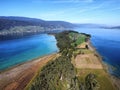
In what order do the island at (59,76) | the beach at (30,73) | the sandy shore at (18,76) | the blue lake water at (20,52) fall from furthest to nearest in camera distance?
the blue lake water at (20,52)
the beach at (30,73)
the sandy shore at (18,76)
the island at (59,76)

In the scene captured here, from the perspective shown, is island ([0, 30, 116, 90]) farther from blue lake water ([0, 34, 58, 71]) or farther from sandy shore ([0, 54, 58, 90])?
blue lake water ([0, 34, 58, 71])

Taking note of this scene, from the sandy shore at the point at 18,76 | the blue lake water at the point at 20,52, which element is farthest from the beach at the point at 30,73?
the blue lake water at the point at 20,52

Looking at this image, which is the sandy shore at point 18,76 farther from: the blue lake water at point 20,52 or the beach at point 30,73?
the blue lake water at point 20,52

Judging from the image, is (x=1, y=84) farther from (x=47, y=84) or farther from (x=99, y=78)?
(x=99, y=78)

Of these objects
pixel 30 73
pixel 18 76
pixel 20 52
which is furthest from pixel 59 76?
pixel 20 52

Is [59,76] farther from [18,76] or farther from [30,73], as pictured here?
[18,76]

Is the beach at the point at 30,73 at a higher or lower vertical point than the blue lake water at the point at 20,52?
higher

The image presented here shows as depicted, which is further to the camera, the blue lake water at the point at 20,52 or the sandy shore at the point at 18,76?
the blue lake water at the point at 20,52

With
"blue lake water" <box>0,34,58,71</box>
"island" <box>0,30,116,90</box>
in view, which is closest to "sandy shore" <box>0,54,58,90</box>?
"island" <box>0,30,116,90</box>
